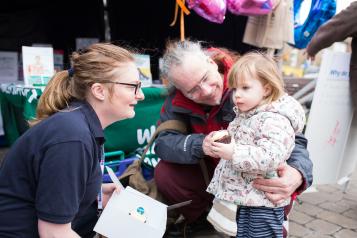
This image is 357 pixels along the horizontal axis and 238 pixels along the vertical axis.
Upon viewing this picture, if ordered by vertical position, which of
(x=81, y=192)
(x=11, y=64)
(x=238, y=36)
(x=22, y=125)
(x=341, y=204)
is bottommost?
(x=341, y=204)

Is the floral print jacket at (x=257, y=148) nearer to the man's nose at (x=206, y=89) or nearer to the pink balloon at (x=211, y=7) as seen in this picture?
the man's nose at (x=206, y=89)

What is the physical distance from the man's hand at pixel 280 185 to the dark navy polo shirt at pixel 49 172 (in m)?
0.81

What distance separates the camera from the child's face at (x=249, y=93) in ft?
5.34

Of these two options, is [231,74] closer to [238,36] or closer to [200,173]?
[200,173]

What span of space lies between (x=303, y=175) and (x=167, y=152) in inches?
30.3

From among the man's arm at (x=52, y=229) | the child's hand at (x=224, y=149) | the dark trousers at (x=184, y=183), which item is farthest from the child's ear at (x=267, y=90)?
the man's arm at (x=52, y=229)

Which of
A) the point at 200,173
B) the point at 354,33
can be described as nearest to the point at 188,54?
the point at 200,173

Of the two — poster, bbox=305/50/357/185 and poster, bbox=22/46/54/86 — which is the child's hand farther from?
poster, bbox=22/46/54/86

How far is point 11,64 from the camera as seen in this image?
12.3ft

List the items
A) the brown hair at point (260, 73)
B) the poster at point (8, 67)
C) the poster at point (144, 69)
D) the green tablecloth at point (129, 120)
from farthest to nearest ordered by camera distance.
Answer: the poster at point (8, 67)
the poster at point (144, 69)
the green tablecloth at point (129, 120)
the brown hair at point (260, 73)

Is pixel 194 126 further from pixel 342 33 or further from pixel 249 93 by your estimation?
pixel 342 33

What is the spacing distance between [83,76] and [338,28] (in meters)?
2.02

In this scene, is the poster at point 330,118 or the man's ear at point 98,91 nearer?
the man's ear at point 98,91

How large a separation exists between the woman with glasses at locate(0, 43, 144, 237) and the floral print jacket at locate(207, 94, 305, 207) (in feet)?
1.78
